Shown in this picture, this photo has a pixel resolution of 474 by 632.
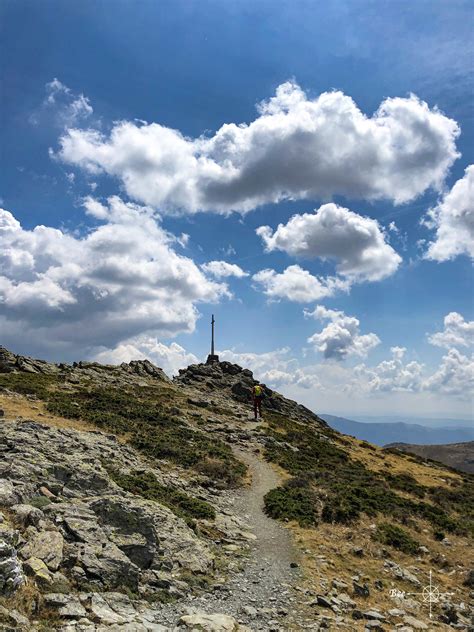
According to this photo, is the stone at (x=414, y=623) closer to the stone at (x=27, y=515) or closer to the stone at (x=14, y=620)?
the stone at (x=14, y=620)

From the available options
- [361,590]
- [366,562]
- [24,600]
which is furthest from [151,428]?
[24,600]

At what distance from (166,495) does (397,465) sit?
3706cm

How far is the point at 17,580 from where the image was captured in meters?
9.17

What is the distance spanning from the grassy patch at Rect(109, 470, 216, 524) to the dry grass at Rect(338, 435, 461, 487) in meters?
28.2

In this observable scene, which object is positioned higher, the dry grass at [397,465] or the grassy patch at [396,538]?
the grassy patch at [396,538]

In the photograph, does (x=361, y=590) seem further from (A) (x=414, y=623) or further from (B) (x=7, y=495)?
(B) (x=7, y=495)

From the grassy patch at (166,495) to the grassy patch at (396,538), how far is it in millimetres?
8848

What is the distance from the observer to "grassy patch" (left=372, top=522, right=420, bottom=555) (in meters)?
20.5

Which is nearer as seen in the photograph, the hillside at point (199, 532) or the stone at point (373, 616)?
the hillside at point (199, 532)


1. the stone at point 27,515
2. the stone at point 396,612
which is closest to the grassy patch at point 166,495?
the stone at point 27,515

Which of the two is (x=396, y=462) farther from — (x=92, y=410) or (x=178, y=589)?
(x=178, y=589)

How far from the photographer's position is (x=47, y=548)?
36.4ft

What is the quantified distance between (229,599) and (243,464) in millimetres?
18514

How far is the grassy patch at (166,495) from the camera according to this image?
1969 centimetres
